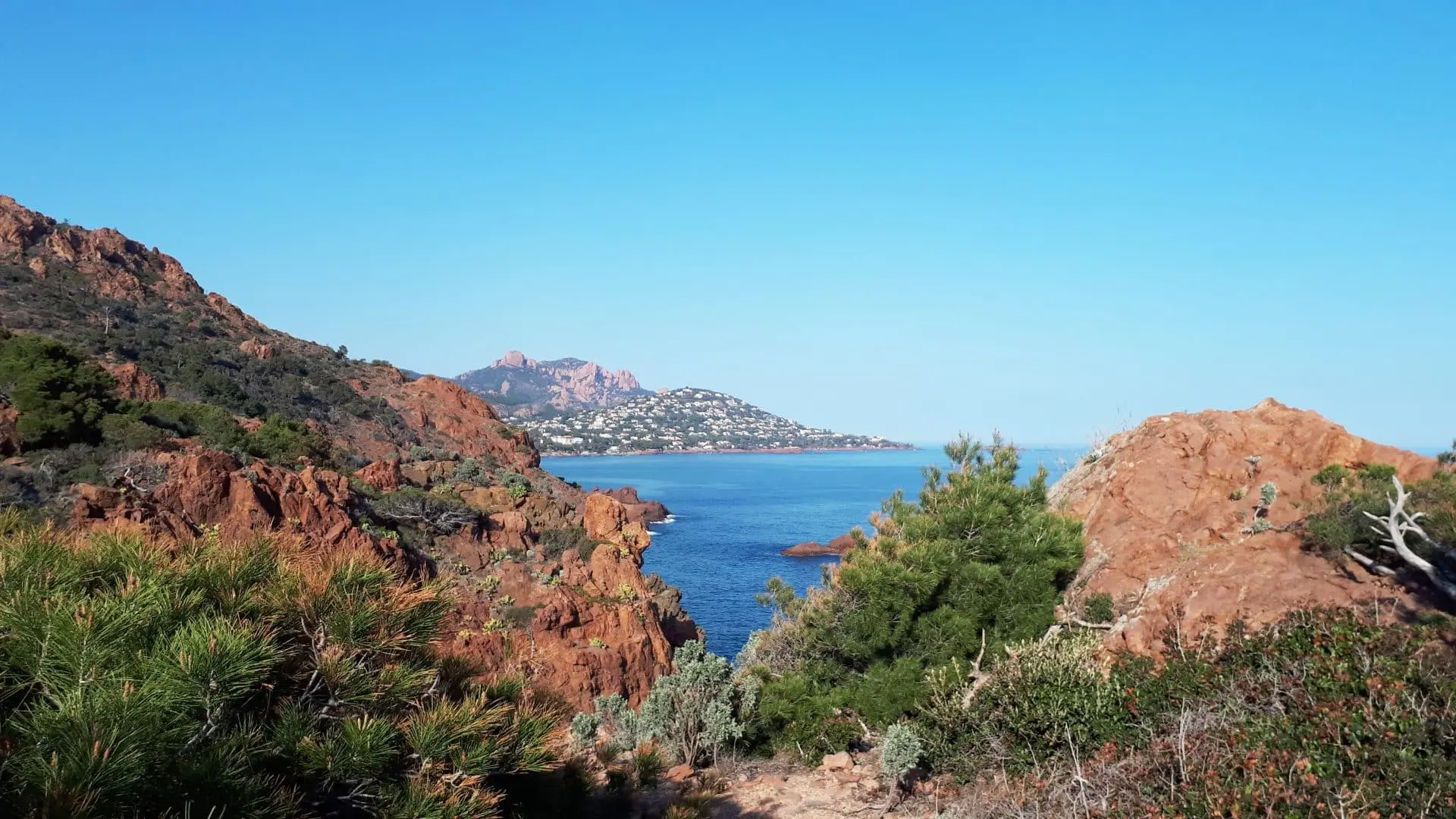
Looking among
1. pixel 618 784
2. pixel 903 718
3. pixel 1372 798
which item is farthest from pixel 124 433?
pixel 1372 798

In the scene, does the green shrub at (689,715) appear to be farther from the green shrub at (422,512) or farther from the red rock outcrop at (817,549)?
the red rock outcrop at (817,549)

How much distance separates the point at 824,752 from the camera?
11180mm

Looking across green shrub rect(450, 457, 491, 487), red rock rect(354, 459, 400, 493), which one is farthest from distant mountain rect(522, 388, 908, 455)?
red rock rect(354, 459, 400, 493)

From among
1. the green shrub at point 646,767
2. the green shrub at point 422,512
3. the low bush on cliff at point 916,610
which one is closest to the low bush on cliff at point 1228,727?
the low bush on cliff at point 916,610

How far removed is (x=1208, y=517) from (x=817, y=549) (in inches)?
1465

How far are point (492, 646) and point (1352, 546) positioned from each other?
1318 cm

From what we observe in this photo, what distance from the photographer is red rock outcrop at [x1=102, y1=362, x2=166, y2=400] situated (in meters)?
24.3

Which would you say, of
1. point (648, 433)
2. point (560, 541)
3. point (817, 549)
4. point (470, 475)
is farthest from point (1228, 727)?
point (648, 433)

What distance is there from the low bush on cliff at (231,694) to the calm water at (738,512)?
13.2m

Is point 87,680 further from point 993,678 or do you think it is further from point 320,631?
point 993,678

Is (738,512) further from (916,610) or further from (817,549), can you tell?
(916,610)

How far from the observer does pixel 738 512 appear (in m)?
71.3

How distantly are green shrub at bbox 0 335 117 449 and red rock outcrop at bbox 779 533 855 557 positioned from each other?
35.8 meters

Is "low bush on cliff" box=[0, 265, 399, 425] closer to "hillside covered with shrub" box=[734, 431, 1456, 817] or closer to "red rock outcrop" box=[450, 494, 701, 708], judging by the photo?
"red rock outcrop" box=[450, 494, 701, 708]
